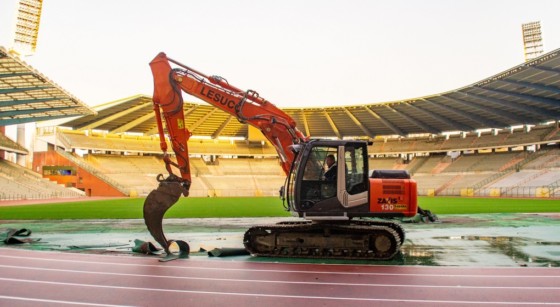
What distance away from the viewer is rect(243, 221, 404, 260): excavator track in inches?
424

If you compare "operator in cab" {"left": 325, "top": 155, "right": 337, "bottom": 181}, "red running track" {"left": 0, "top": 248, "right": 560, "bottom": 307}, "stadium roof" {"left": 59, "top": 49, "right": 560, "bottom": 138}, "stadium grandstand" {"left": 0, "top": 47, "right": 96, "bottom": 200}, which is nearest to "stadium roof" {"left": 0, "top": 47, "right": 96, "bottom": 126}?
"stadium grandstand" {"left": 0, "top": 47, "right": 96, "bottom": 200}

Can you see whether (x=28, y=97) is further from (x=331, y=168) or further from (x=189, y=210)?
(x=331, y=168)

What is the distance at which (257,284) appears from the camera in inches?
316

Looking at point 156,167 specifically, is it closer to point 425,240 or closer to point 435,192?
point 435,192

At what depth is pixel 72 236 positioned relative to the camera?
602 inches

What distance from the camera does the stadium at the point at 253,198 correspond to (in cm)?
787

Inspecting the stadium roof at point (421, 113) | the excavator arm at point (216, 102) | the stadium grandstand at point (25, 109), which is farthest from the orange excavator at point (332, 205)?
the stadium roof at point (421, 113)

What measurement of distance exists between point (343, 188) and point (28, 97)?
1376 inches

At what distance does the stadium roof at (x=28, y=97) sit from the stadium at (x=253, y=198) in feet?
0.53

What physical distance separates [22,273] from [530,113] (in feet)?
Answer: 201

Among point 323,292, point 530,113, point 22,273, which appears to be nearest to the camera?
point 323,292

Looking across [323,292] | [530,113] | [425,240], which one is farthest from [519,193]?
[323,292]

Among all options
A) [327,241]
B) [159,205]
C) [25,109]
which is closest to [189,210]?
[159,205]

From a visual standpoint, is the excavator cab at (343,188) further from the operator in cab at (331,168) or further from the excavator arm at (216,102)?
the excavator arm at (216,102)
